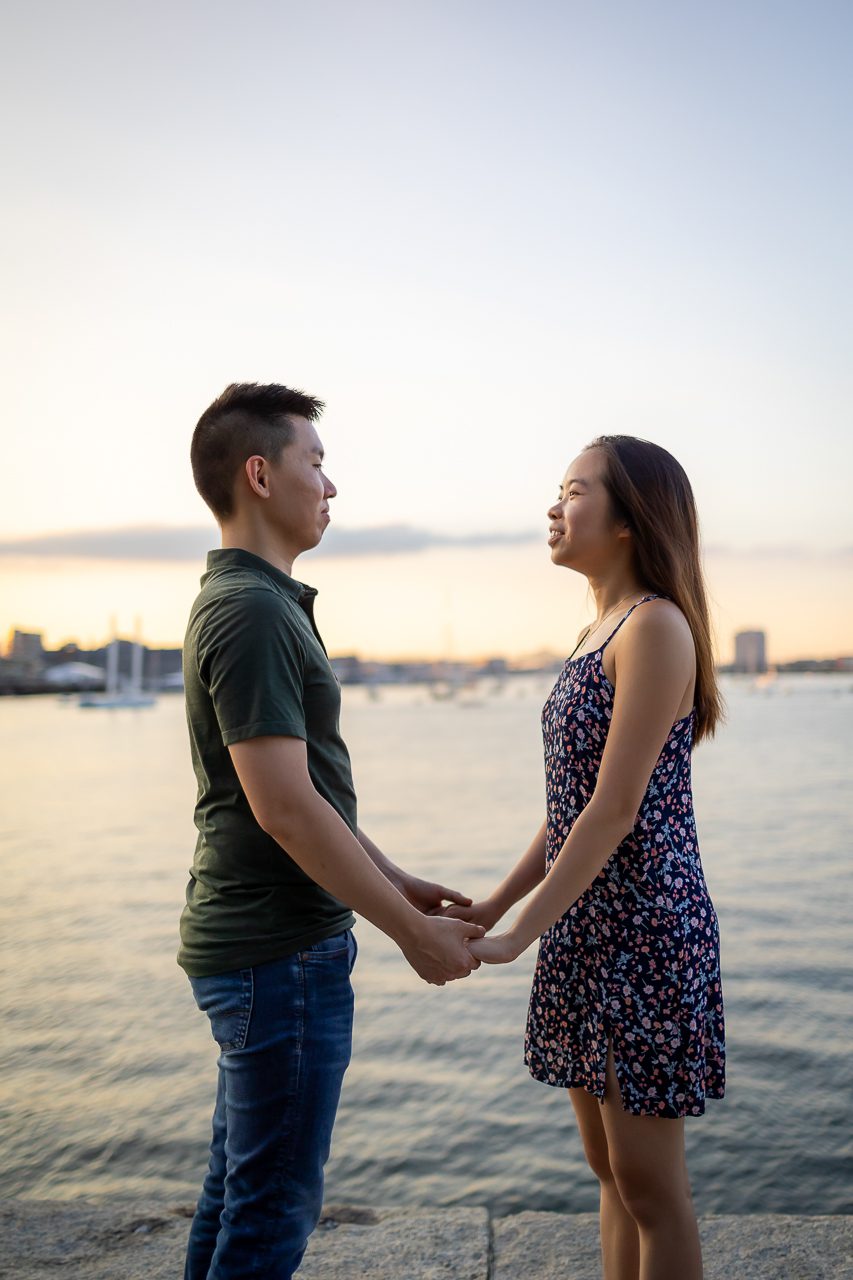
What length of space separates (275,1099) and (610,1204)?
3.00 ft

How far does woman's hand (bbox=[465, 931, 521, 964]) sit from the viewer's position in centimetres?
231

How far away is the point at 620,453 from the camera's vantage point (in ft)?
8.13

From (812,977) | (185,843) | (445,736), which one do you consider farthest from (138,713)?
(812,977)

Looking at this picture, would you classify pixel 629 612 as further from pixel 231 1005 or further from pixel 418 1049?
pixel 418 1049

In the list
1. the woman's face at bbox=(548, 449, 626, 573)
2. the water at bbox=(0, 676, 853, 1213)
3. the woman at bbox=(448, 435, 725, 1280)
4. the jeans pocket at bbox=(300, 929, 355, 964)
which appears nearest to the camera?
the jeans pocket at bbox=(300, 929, 355, 964)

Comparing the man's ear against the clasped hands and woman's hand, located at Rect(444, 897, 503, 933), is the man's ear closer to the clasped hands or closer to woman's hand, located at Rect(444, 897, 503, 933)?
the clasped hands

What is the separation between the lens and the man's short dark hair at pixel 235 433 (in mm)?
2309

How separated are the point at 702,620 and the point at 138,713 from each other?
9939cm

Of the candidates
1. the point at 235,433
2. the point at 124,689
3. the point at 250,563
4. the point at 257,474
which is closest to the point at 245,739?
the point at 250,563

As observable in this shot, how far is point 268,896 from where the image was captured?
2090 mm

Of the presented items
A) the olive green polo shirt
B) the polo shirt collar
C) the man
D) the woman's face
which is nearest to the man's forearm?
the man

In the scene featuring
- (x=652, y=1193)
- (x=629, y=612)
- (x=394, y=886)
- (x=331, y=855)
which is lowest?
(x=652, y=1193)

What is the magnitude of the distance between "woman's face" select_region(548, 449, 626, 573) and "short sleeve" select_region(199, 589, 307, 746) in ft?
2.58

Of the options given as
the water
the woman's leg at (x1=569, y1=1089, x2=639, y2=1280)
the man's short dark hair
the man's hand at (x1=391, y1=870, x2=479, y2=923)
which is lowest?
the water
